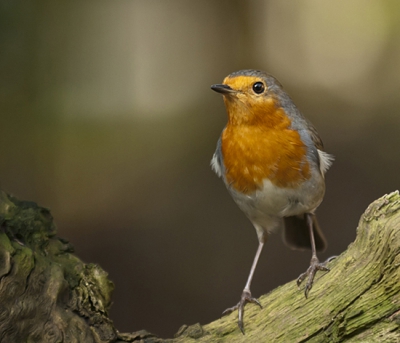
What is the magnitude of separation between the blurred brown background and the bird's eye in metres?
1.99

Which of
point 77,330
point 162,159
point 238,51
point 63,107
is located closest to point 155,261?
point 162,159

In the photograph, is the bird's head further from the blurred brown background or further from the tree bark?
the blurred brown background

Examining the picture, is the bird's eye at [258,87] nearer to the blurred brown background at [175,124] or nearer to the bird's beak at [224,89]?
the bird's beak at [224,89]

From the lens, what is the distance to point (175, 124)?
185 inches

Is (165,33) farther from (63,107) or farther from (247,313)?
(247,313)

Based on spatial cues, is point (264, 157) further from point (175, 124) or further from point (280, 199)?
point (175, 124)

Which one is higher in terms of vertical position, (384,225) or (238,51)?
(238,51)

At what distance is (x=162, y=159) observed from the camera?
4727 millimetres

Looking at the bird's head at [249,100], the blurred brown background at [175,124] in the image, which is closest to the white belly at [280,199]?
the bird's head at [249,100]

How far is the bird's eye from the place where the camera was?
2.68 metres

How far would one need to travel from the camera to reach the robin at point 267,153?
8.43ft

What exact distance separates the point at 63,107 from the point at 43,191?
2.33ft

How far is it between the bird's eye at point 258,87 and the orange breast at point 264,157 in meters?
0.18

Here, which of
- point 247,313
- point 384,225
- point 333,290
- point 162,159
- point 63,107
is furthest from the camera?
point 162,159
